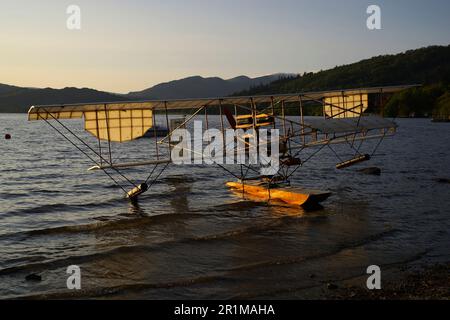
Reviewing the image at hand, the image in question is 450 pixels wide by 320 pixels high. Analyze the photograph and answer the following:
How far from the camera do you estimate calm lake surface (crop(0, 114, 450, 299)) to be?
428 inches

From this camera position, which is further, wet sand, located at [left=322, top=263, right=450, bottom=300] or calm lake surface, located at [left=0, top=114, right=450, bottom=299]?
calm lake surface, located at [left=0, top=114, right=450, bottom=299]

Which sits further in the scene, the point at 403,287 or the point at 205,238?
the point at 205,238

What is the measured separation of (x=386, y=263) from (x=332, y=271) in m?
1.77

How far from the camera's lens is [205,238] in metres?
14.9

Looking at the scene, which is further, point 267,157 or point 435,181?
point 435,181

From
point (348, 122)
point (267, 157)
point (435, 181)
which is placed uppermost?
point (348, 122)

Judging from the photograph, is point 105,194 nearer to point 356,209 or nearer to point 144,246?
point 144,246

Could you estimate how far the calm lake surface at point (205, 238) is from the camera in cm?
1088

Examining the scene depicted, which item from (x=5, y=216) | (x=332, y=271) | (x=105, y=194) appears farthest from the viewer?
(x=105, y=194)

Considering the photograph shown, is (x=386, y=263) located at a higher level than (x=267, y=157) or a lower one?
lower

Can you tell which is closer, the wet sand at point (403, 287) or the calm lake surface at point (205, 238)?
the wet sand at point (403, 287)
